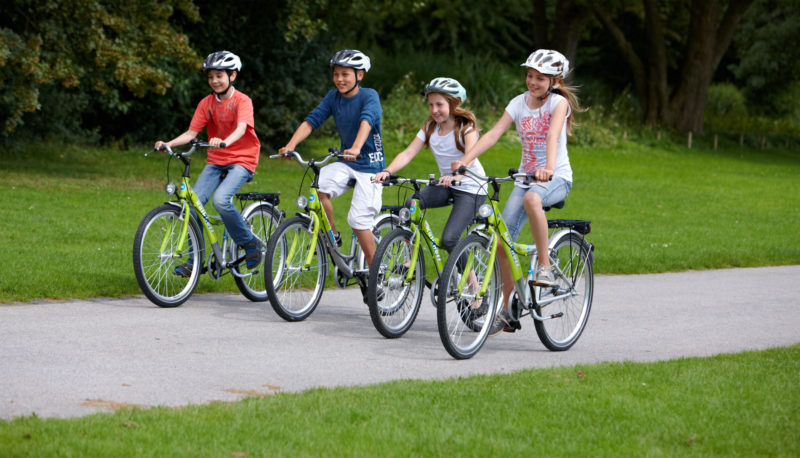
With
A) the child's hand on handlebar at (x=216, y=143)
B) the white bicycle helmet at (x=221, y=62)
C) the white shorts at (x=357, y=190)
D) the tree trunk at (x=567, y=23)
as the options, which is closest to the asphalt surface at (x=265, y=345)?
the white shorts at (x=357, y=190)

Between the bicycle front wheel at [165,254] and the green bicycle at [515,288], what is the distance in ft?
7.36

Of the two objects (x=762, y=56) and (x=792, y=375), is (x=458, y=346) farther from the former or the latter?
(x=762, y=56)

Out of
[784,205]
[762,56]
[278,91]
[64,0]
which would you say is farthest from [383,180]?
[762,56]

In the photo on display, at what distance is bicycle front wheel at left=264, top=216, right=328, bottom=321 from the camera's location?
8055 millimetres

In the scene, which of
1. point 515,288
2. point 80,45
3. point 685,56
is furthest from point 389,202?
point 685,56

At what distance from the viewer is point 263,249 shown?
8.92m

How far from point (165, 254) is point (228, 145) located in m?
0.93

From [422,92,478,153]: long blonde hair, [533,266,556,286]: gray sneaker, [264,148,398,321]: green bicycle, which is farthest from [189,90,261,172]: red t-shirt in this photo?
[533,266,556,286]: gray sneaker

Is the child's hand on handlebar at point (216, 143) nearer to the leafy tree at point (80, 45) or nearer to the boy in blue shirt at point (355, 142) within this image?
the boy in blue shirt at point (355, 142)

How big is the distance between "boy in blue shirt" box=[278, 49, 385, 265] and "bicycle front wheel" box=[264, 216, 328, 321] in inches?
11.4

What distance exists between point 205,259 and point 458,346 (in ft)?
8.51

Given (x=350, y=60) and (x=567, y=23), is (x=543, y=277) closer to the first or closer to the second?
(x=350, y=60)

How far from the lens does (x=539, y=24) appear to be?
38188mm

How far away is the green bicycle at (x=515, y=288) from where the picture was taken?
6.96 meters
